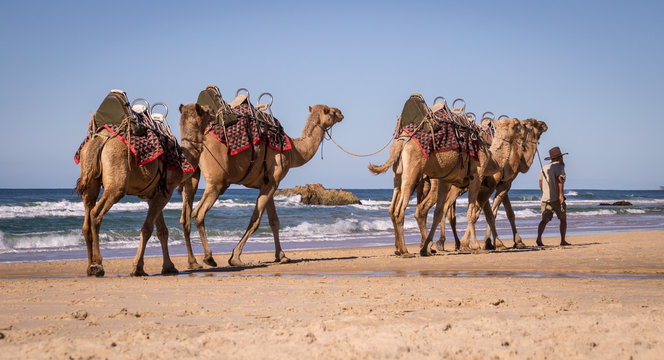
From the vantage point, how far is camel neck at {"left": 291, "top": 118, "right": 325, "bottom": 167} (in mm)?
12883

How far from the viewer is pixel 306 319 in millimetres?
5754

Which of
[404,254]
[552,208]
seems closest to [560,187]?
[552,208]

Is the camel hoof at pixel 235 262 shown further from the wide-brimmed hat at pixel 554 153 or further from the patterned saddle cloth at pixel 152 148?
the wide-brimmed hat at pixel 554 153

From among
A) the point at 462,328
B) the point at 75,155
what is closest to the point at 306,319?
the point at 462,328

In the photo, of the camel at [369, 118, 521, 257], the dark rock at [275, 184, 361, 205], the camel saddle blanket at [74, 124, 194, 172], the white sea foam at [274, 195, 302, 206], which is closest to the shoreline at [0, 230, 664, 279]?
the camel at [369, 118, 521, 257]

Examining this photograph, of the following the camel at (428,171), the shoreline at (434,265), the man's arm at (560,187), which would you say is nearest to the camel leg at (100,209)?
the shoreline at (434,265)

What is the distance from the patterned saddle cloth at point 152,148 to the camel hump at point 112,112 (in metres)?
0.10

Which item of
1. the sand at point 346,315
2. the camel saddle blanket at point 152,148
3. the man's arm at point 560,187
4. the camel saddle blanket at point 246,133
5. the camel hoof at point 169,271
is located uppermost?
the camel saddle blanket at point 246,133

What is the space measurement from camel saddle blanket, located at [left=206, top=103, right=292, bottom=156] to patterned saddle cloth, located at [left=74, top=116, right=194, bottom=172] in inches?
47.2

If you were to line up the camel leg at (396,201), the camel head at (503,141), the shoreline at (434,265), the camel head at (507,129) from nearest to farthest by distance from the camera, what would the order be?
the shoreline at (434,265) < the camel leg at (396,201) < the camel head at (503,141) < the camel head at (507,129)

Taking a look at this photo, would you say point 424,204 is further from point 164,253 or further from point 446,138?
point 164,253

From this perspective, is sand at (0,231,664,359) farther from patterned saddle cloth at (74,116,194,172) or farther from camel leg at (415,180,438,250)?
camel leg at (415,180,438,250)

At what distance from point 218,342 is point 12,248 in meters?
15.4

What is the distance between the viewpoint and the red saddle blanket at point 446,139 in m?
12.7
